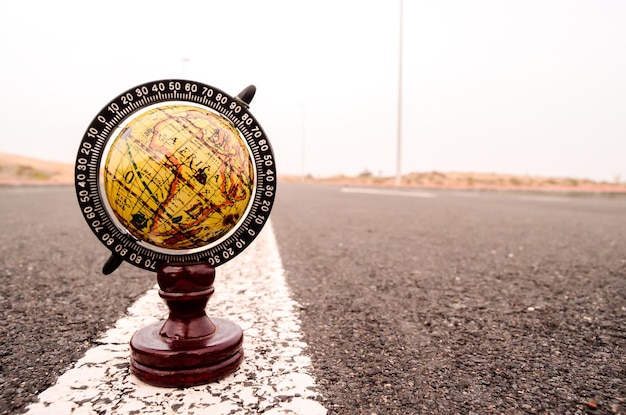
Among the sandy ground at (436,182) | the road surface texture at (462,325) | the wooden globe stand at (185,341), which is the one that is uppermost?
the sandy ground at (436,182)

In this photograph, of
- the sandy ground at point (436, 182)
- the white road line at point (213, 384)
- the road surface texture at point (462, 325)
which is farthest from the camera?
the sandy ground at point (436, 182)

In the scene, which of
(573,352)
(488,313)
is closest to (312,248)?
(488,313)

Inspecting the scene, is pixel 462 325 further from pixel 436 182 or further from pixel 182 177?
pixel 436 182

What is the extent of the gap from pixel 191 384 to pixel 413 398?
2.34ft

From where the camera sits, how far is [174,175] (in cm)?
141

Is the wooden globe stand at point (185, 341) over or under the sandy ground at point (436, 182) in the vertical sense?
under

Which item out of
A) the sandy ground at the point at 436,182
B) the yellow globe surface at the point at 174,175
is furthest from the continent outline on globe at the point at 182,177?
the sandy ground at the point at 436,182

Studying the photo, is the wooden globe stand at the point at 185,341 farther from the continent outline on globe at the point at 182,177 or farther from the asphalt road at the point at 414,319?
the asphalt road at the point at 414,319

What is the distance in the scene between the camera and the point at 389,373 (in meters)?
1.53

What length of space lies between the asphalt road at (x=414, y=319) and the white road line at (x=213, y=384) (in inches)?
2.5

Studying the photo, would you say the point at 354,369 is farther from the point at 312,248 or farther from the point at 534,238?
the point at 534,238

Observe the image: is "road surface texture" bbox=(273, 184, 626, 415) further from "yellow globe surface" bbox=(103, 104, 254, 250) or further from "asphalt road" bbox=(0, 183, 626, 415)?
"yellow globe surface" bbox=(103, 104, 254, 250)

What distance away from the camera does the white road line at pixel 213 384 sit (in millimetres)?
1279

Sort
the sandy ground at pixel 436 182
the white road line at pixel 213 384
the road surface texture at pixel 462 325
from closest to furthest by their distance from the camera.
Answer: the white road line at pixel 213 384 < the road surface texture at pixel 462 325 < the sandy ground at pixel 436 182
